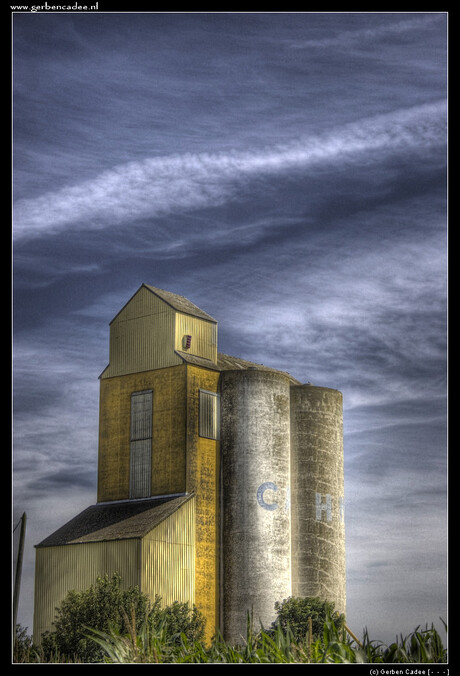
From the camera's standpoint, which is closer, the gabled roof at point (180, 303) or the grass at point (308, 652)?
the grass at point (308, 652)

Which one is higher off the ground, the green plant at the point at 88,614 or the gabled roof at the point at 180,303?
the gabled roof at the point at 180,303

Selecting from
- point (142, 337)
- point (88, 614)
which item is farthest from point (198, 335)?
point (88, 614)

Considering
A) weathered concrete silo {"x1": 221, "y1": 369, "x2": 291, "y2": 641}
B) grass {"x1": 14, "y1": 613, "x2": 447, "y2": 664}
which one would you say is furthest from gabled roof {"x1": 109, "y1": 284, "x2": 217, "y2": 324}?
grass {"x1": 14, "y1": 613, "x2": 447, "y2": 664}

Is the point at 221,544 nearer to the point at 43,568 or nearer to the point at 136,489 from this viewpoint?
the point at 136,489

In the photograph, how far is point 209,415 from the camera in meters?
54.3

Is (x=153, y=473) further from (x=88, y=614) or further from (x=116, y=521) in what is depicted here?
(x=88, y=614)

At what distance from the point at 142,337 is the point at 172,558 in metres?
13.4

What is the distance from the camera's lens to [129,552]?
156ft

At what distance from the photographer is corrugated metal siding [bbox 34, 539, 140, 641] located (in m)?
47.4

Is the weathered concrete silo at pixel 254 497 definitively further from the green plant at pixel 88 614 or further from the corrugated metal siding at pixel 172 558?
the green plant at pixel 88 614

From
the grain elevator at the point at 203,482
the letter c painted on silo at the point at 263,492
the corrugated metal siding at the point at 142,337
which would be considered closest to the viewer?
the grain elevator at the point at 203,482

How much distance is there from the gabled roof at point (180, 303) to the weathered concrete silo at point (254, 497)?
13.4 feet

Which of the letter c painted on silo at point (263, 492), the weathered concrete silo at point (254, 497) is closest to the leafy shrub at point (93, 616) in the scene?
the weathered concrete silo at point (254, 497)

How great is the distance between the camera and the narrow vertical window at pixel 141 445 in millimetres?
53500
